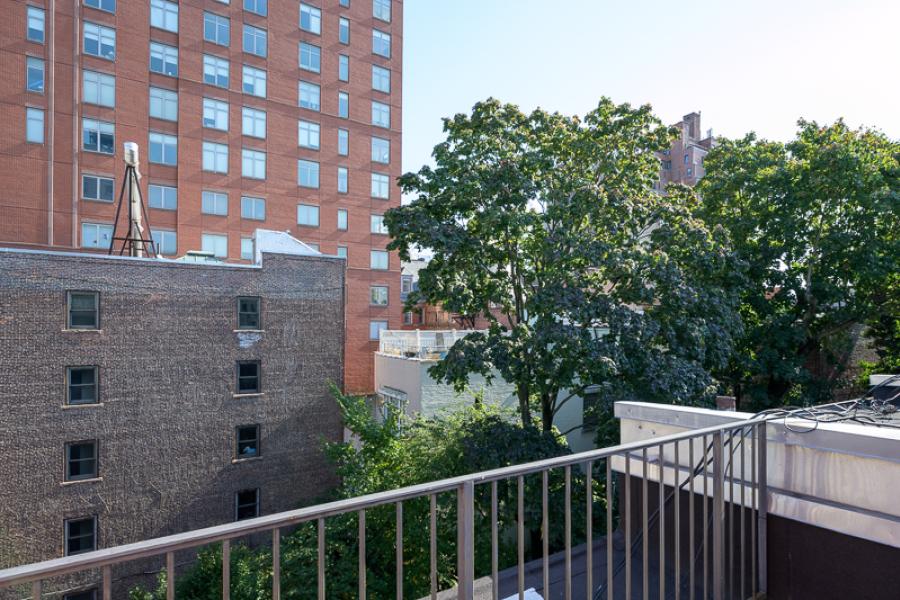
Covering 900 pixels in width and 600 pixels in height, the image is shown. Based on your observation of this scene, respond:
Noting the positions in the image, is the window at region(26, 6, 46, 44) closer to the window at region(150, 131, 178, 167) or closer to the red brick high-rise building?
the red brick high-rise building

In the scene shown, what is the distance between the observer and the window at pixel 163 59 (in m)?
24.8

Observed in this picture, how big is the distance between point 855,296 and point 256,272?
17.6 metres

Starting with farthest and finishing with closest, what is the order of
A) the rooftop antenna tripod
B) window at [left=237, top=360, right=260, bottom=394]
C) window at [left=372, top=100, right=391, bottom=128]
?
window at [left=372, top=100, right=391, bottom=128]
the rooftop antenna tripod
window at [left=237, top=360, right=260, bottom=394]

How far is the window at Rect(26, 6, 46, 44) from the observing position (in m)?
22.5

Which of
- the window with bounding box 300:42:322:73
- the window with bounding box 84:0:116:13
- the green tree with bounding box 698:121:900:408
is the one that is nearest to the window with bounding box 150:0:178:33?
the window with bounding box 84:0:116:13

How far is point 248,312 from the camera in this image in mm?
18406

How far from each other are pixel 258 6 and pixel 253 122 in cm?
581

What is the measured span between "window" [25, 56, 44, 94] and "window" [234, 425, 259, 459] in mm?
16894

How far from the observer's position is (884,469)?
2602 millimetres

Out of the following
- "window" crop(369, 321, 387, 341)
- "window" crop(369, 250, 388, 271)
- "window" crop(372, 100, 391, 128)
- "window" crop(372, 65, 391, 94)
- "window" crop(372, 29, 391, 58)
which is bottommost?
"window" crop(369, 321, 387, 341)

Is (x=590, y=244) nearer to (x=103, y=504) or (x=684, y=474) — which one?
(x=684, y=474)

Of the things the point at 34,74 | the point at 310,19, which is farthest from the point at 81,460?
the point at 310,19

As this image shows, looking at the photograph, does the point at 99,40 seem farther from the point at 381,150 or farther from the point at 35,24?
the point at 381,150

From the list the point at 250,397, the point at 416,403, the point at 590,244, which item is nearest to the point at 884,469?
the point at 590,244
